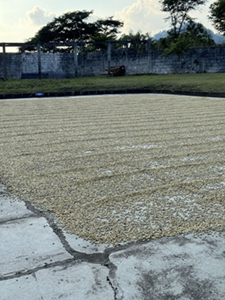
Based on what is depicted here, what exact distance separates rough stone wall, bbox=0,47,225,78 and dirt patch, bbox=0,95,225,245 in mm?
11397

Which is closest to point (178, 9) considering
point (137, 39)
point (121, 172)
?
point (137, 39)

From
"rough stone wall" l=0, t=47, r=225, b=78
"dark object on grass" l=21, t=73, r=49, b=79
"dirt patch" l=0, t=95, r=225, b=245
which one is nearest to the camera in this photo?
"dirt patch" l=0, t=95, r=225, b=245

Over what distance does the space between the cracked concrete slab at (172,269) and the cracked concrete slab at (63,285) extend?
62 mm

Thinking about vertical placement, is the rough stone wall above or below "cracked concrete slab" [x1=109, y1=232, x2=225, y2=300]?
above

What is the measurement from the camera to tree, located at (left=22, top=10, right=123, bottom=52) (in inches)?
1052

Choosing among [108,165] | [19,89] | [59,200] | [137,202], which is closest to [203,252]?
[137,202]

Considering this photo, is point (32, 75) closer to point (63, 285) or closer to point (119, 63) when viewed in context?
point (119, 63)

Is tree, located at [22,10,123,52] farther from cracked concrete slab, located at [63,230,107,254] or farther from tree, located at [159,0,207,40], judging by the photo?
cracked concrete slab, located at [63,230,107,254]

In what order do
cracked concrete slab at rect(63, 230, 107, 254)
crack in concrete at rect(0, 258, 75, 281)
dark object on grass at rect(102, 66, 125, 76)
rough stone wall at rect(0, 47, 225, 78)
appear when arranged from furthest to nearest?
dark object on grass at rect(102, 66, 125, 76)
rough stone wall at rect(0, 47, 225, 78)
cracked concrete slab at rect(63, 230, 107, 254)
crack in concrete at rect(0, 258, 75, 281)

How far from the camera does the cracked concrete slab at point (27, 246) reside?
56.2 inches

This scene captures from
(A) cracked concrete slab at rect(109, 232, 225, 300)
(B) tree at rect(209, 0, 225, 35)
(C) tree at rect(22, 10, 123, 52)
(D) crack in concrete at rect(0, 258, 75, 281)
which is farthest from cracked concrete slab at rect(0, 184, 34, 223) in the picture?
(C) tree at rect(22, 10, 123, 52)

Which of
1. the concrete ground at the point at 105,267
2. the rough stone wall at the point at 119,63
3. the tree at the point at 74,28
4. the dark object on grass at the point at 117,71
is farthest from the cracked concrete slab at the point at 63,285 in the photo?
the tree at the point at 74,28

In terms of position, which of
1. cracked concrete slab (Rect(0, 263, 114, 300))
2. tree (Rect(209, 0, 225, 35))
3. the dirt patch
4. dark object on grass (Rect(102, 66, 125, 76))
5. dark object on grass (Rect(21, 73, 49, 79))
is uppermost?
tree (Rect(209, 0, 225, 35))

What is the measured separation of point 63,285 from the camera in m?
1.28
